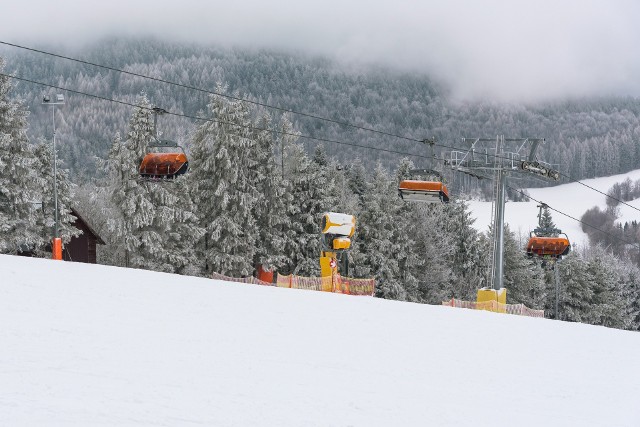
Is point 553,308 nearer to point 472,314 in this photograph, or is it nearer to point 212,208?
point 212,208

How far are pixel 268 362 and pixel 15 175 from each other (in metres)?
31.1

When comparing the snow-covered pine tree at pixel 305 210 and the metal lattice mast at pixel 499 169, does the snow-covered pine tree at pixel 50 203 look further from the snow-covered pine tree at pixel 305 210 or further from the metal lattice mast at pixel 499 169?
the metal lattice mast at pixel 499 169

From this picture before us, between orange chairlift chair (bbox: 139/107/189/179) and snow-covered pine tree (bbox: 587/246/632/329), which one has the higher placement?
orange chairlift chair (bbox: 139/107/189/179)

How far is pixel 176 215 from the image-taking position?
44531 millimetres

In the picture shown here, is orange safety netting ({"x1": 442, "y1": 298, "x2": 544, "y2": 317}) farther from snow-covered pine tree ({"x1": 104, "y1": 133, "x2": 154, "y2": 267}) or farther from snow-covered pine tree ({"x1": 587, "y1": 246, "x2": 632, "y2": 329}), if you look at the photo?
snow-covered pine tree ({"x1": 587, "y1": 246, "x2": 632, "y2": 329})

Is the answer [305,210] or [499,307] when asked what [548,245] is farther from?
[305,210]

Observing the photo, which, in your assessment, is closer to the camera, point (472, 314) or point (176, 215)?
point (472, 314)

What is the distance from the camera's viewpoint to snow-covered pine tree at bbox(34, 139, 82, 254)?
45.1 m

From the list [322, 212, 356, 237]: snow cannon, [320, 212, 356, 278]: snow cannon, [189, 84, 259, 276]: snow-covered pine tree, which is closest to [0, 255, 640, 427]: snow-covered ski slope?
Result: [320, 212, 356, 278]: snow cannon

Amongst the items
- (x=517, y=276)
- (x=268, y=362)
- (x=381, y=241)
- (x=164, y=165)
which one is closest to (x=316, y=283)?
(x=164, y=165)

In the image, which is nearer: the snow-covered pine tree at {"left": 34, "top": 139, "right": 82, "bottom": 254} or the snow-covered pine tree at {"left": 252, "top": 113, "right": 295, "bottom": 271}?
the snow-covered pine tree at {"left": 34, "top": 139, "right": 82, "bottom": 254}

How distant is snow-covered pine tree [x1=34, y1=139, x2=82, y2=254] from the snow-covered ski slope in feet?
77.5

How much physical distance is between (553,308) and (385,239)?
23022 millimetres

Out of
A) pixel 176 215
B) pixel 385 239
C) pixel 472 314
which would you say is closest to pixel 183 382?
pixel 472 314
